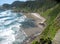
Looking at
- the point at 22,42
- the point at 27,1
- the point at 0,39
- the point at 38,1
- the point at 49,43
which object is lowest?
the point at 49,43

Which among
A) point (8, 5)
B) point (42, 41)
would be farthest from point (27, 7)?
point (42, 41)

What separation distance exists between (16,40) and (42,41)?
623 inches

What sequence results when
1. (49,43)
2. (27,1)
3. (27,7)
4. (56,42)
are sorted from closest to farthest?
→ (56,42) < (49,43) < (27,7) < (27,1)

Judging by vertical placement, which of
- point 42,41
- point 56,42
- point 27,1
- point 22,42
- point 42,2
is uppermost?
point 27,1

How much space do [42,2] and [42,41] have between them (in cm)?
7202

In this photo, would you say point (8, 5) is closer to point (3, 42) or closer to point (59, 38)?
point (3, 42)

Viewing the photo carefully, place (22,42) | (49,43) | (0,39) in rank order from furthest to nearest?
1. (0,39)
2. (22,42)
3. (49,43)

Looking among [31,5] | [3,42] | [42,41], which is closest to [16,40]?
[3,42]

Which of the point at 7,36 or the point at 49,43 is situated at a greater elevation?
the point at 7,36

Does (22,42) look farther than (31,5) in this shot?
No

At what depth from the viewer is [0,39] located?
37250 millimetres

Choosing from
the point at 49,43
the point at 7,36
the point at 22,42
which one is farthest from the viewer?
the point at 7,36

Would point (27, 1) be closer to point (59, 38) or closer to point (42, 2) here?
point (42, 2)

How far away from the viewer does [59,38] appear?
1594 cm
